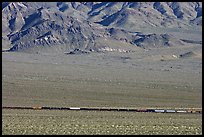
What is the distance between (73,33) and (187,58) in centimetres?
4678

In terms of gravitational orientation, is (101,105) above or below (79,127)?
below

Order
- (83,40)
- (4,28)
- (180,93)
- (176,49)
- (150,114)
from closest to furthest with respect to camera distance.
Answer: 1. (150,114)
2. (180,93)
3. (176,49)
4. (83,40)
5. (4,28)

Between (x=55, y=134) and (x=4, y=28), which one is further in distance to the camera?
(x=4, y=28)

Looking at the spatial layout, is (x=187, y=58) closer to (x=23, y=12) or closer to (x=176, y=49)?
(x=176, y=49)

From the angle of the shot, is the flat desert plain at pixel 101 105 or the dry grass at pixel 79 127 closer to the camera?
the dry grass at pixel 79 127

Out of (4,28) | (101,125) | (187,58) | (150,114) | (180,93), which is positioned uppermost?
(101,125)

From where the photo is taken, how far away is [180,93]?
45.5 m

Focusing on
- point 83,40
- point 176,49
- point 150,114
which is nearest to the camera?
point 150,114

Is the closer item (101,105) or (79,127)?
(79,127)

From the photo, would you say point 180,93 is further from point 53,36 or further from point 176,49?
point 53,36

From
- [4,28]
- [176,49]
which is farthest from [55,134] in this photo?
[4,28]

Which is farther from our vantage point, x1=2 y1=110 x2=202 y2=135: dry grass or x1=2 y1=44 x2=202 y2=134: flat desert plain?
x1=2 y1=44 x2=202 y2=134: flat desert plain

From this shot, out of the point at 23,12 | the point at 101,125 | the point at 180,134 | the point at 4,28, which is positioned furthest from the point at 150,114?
the point at 23,12

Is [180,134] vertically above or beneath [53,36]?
above
